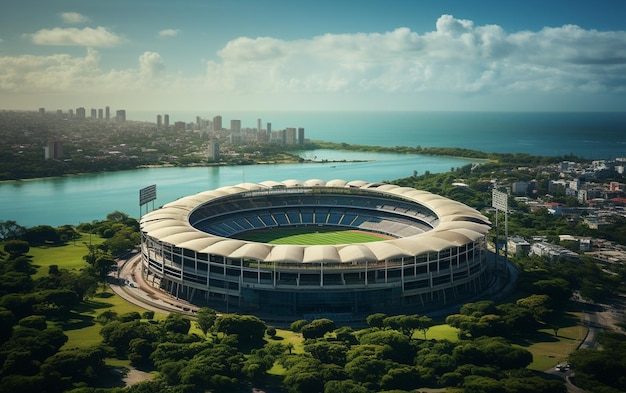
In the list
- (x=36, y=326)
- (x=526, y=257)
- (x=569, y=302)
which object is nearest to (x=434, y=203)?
(x=526, y=257)

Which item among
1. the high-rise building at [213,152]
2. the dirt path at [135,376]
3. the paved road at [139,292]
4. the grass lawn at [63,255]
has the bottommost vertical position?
the dirt path at [135,376]

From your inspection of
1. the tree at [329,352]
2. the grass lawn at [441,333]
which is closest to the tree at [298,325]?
the tree at [329,352]

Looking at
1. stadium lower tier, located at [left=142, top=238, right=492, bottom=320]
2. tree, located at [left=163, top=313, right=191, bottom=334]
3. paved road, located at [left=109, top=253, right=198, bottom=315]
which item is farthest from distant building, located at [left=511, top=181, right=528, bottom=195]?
tree, located at [left=163, top=313, right=191, bottom=334]

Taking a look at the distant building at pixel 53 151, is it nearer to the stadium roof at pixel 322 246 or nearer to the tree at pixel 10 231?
the tree at pixel 10 231

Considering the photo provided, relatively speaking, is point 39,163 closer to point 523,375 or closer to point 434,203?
point 434,203

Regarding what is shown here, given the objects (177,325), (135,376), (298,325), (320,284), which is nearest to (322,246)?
(320,284)

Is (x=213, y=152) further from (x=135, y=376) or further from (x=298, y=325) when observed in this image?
(x=135, y=376)
